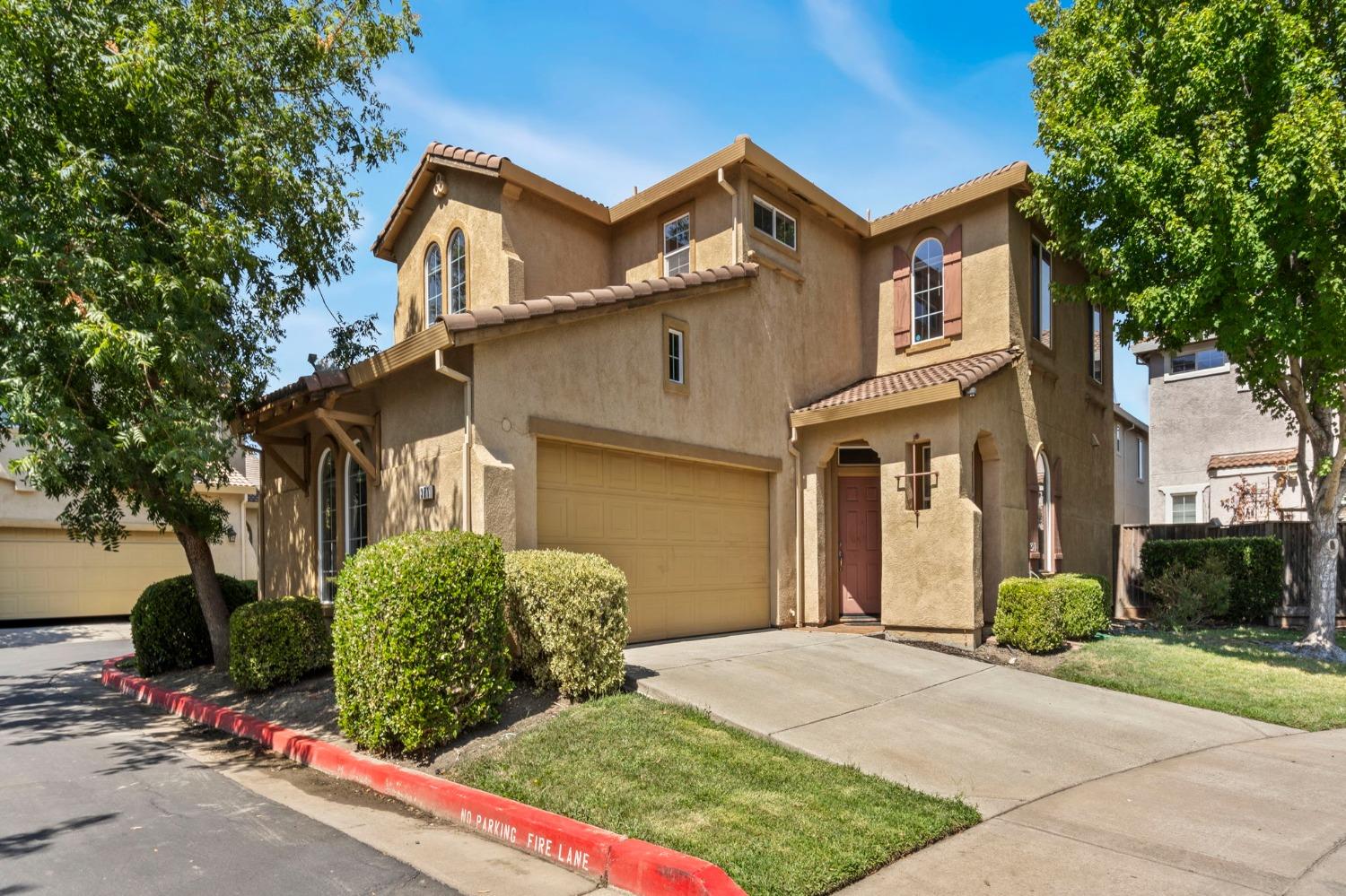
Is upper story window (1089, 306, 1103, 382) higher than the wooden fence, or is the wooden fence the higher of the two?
upper story window (1089, 306, 1103, 382)

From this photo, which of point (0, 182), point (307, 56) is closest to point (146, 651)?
point (0, 182)

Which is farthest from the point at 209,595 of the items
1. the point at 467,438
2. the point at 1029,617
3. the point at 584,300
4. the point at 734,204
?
the point at 1029,617

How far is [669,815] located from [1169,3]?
12.0m

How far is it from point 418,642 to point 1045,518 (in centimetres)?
1112

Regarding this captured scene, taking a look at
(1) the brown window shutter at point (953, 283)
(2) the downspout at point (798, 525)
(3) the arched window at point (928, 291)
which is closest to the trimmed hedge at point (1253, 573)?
(1) the brown window shutter at point (953, 283)

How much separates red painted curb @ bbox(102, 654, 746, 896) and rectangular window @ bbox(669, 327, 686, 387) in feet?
20.7

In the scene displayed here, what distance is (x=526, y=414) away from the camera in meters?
9.38

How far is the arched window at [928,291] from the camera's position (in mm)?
14258

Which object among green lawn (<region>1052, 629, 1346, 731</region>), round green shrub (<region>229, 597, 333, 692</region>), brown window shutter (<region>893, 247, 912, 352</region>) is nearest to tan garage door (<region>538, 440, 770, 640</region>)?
round green shrub (<region>229, 597, 333, 692</region>)

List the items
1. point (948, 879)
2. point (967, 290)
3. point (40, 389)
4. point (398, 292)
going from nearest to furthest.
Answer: point (948, 879)
point (40, 389)
point (967, 290)
point (398, 292)

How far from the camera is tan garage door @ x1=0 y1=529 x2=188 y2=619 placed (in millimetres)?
20484

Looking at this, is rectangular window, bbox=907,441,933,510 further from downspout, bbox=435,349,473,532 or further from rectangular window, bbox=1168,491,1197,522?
rectangular window, bbox=1168,491,1197,522

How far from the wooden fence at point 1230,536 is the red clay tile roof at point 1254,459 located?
21.2 feet

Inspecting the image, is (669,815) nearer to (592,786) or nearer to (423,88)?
(592,786)
